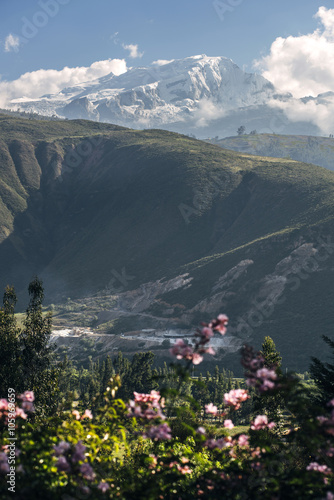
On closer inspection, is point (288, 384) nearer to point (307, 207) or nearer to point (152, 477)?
point (152, 477)

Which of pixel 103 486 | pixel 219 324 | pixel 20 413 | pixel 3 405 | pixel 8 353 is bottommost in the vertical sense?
pixel 103 486

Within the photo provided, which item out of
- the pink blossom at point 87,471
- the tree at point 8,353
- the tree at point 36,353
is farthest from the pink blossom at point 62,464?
the tree at point 36,353

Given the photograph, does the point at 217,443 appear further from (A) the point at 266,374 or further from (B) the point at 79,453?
(B) the point at 79,453

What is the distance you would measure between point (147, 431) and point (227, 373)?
11046 cm

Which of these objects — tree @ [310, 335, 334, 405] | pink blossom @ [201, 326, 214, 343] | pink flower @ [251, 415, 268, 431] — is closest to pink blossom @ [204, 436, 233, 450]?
pink flower @ [251, 415, 268, 431]

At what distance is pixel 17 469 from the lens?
8109 millimetres

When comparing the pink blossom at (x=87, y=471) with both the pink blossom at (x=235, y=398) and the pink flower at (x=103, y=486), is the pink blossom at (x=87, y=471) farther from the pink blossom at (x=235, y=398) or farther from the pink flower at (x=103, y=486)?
the pink blossom at (x=235, y=398)

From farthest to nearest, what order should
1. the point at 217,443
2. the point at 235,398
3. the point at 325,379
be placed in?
the point at 325,379
the point at 235,398
the point at 217,443

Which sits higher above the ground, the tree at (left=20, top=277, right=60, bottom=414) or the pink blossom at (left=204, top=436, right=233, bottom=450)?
the tree at (left=20, top=277, right=60, bottom=414)

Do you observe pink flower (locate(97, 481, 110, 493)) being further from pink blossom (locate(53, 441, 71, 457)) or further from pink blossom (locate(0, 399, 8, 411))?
pink blossom (locate(0, 399, 8, 411))

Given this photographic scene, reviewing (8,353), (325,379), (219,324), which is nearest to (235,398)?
(219,324)

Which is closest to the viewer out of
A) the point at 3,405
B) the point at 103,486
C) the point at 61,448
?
Answer: the point at 61,448

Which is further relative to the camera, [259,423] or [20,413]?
[259,423]

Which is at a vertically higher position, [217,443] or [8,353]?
[8,353]
